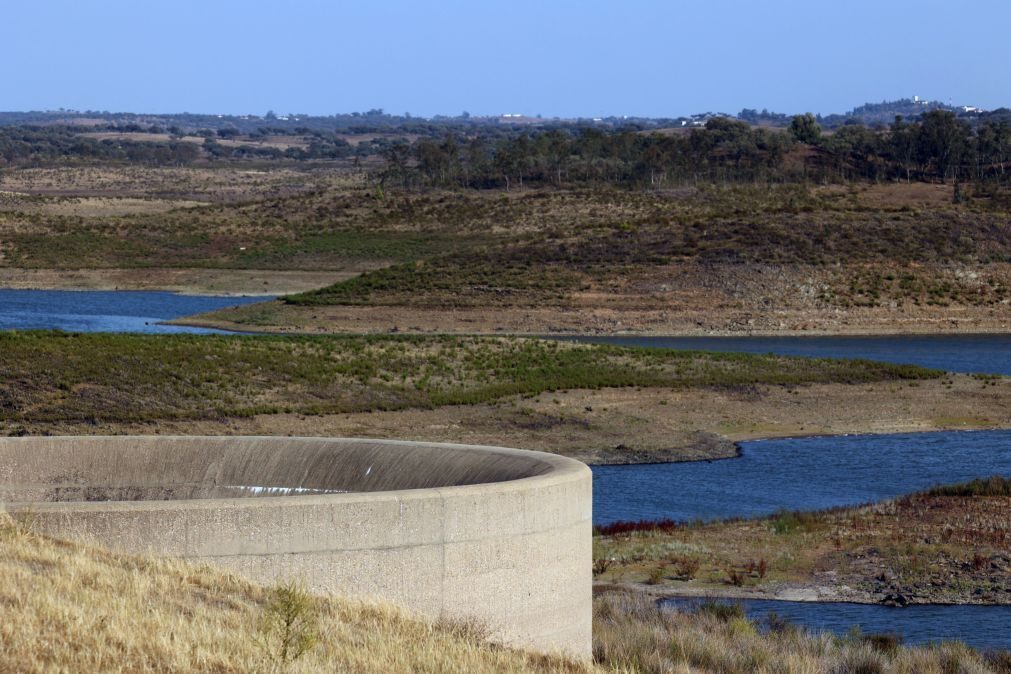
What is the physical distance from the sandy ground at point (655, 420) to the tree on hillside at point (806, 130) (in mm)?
92502

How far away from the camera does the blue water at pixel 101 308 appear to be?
63156 mm

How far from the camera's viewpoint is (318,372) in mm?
42750

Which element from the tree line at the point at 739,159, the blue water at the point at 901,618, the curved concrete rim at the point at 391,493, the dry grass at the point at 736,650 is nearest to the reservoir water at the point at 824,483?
the blue water at the point at 901,618

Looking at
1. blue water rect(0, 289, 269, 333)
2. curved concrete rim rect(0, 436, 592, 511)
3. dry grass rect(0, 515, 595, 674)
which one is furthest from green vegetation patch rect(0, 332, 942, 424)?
dry grass rect(0, 515, 595, 674)

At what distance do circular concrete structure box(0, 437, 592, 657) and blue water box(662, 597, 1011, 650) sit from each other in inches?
235

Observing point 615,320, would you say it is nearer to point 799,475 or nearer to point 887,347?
point 887,347

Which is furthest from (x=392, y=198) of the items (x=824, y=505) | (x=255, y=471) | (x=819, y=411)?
(x=255, y=471)

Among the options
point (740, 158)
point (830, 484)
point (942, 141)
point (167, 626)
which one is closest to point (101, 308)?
point (830, 484)

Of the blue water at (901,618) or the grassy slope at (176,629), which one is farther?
the blue water at (901,618)

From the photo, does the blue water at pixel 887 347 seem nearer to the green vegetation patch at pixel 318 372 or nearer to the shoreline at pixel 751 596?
the green vegetation patch at pixel 318 372

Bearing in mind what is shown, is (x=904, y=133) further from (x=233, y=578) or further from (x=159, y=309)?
(x=233, y=578)

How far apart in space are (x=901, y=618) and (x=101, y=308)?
58913 mm

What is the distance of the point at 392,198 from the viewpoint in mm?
113000

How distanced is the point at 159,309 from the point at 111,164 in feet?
424
